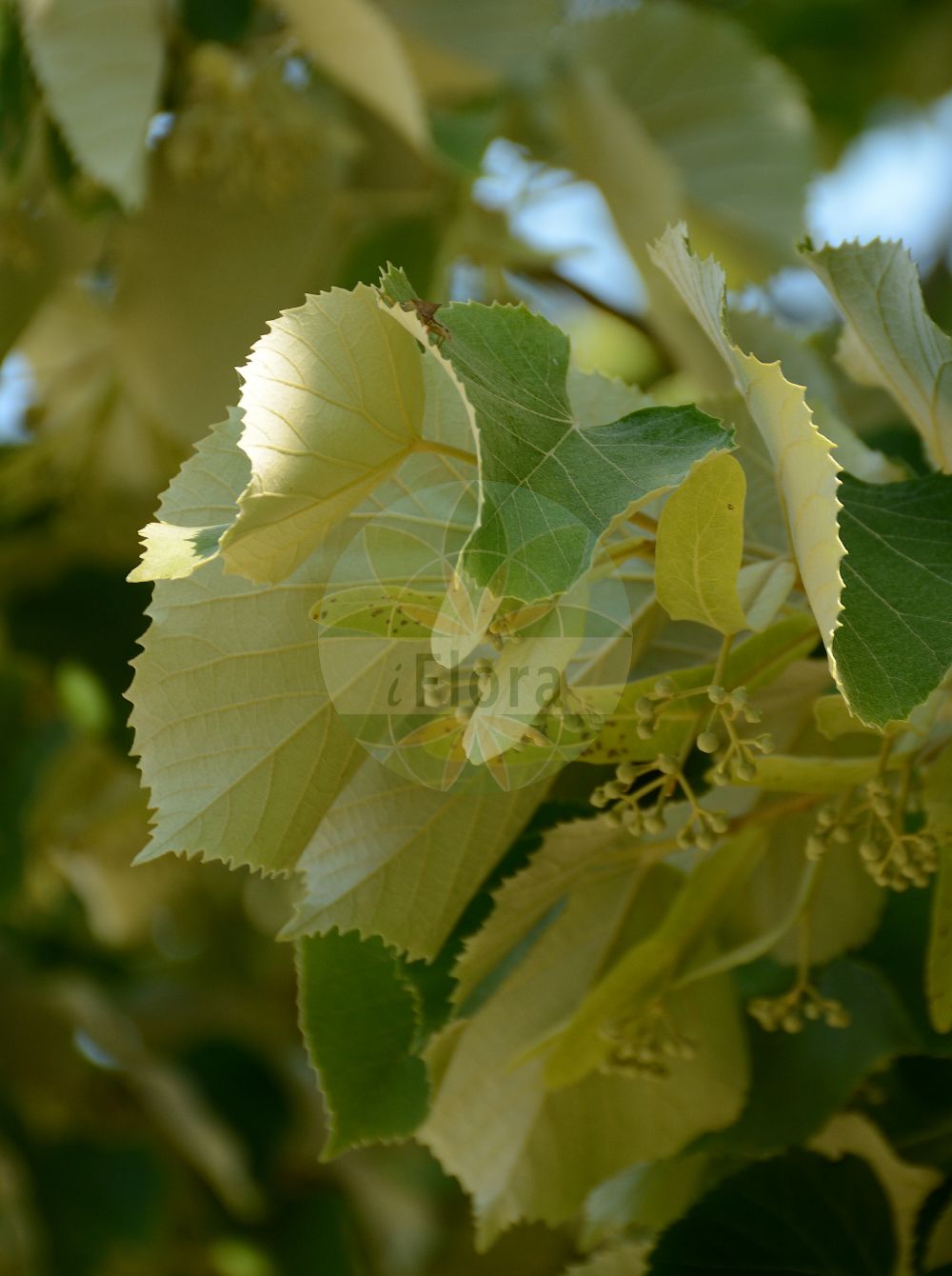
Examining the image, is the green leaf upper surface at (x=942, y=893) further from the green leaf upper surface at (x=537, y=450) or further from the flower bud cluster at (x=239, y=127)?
→ the flower bud cluster at (x=239, y=127)

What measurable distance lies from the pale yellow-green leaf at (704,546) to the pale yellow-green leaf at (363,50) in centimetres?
57

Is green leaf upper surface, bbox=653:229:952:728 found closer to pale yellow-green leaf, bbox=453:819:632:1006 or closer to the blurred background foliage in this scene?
pale yellow-green leaf, bbox=453:819:632:1006

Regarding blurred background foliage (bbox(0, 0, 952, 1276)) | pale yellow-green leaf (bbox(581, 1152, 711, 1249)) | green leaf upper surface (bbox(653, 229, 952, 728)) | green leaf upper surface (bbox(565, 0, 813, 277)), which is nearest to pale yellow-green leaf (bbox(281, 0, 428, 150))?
blurred background foliage (bbox(0, 0, 952, 1276))

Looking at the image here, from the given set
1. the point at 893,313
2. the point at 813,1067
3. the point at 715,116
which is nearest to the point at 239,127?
the point at 715,116

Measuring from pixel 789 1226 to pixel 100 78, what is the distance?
2.63 ft

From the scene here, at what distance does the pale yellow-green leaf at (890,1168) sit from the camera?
2.19ft

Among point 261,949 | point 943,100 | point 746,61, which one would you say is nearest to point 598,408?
point 746,61

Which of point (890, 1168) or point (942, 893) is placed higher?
point (942, 893)

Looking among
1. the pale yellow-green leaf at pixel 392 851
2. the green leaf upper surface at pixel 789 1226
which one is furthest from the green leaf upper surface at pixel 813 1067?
the pale yellow-green leaf at pixel 392 851

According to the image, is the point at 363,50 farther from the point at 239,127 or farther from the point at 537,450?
the point at 537,450

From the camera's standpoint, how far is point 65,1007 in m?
1.36

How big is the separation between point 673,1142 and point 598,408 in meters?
0.34

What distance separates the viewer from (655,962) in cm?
56

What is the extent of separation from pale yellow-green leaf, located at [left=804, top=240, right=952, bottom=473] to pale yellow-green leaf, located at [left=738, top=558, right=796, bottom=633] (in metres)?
0.09
